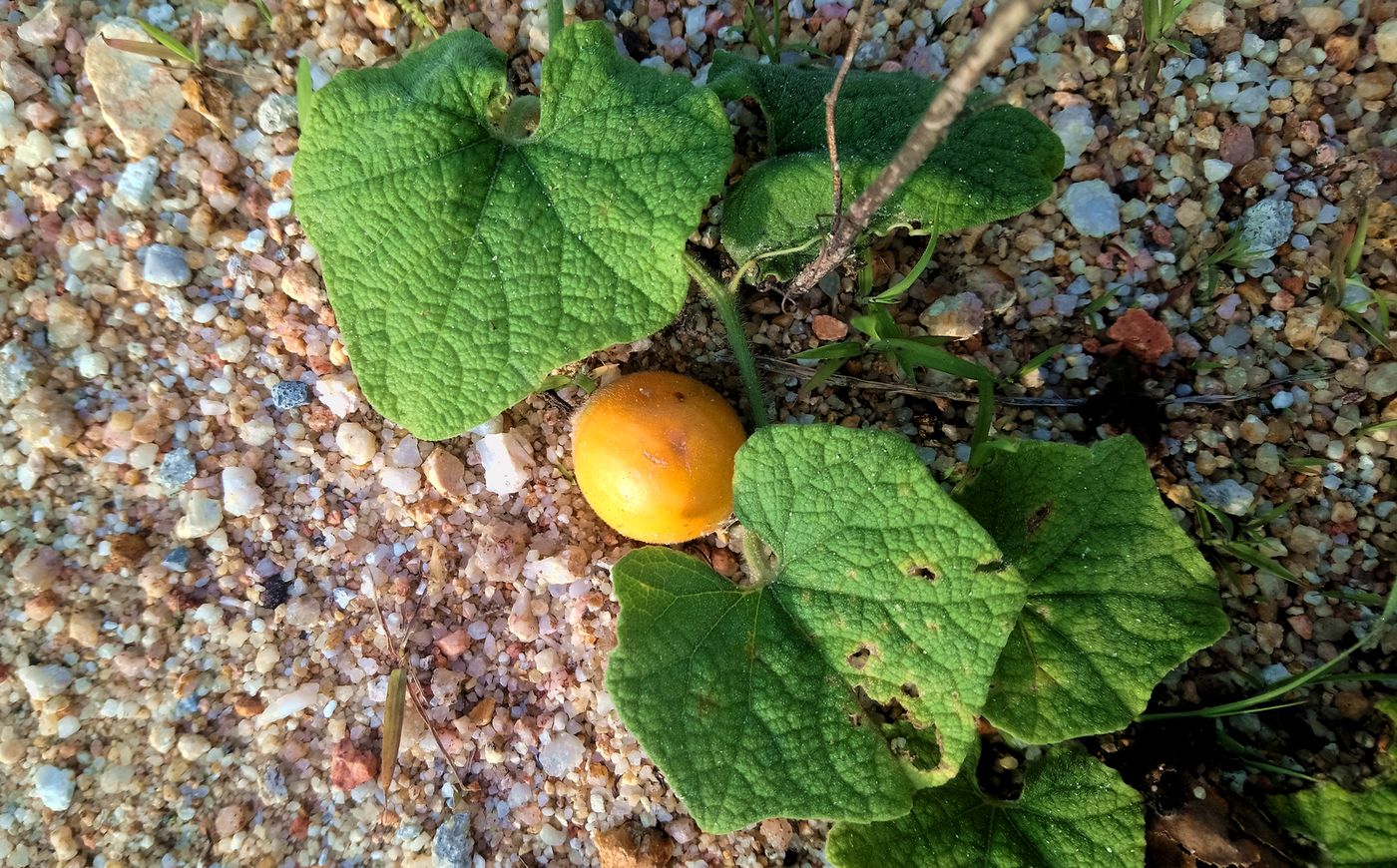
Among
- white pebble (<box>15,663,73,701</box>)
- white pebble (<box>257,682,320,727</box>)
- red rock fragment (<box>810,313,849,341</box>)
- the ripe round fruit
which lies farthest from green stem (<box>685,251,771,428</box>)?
white pebble (<box>15,663,73,701</box>)

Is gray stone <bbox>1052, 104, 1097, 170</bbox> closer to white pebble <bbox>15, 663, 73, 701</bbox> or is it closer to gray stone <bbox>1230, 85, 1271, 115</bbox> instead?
gray stone <bbox>1230, 85, 1271, 115</bbox>

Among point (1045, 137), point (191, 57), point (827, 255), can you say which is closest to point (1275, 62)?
point (1045, 137)

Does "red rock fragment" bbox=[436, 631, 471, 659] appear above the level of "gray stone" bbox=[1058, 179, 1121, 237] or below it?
below

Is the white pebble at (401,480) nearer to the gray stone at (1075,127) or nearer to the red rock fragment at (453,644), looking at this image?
the red rock fragment at (453,644)

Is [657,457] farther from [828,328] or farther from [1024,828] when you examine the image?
[1024,828]

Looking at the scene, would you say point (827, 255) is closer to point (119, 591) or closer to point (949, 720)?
point (949, 720)

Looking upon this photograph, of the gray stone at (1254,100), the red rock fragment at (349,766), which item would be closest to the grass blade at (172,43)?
the red rock fragment at (349,766)
